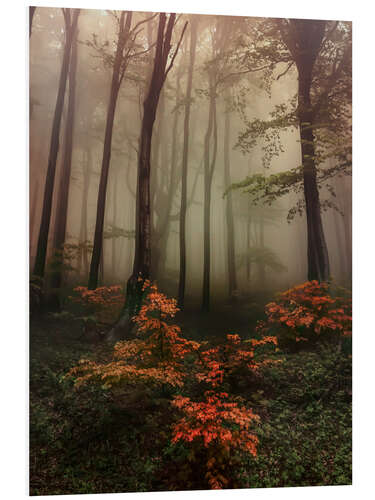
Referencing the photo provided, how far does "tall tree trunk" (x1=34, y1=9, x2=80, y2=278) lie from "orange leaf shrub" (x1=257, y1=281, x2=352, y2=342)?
2552 millimetres

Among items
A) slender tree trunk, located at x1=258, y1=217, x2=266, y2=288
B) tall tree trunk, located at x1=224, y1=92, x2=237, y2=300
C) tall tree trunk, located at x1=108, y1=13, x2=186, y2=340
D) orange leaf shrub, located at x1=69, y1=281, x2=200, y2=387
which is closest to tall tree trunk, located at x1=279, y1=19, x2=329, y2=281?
A: slender tree trunk, located at x1=258, y1=217, x2=266, y2=288

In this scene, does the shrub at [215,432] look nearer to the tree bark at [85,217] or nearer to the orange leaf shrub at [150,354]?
the orange leaf shrub at [150,354]

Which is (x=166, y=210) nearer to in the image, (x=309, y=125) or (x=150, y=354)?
(x=150, y=354)

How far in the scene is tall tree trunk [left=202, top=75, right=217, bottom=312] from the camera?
433 centimetres

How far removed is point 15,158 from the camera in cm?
411

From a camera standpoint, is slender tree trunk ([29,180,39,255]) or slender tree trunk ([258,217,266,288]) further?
slender tree trunk ([258,217,266,288])

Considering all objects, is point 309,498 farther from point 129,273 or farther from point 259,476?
point 129,273

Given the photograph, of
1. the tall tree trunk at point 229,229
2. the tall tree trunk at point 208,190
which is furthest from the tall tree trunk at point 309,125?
the tall tree trunk at point 208,190

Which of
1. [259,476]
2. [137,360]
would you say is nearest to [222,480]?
[259,476]

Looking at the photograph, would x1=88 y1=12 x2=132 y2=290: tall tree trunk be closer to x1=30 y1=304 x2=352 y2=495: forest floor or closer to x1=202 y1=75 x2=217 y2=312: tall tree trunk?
x1=30 y1=304 x2=352 y2=495: forest floor

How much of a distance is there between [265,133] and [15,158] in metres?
2.83

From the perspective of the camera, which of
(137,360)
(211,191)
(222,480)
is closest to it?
(222,480)

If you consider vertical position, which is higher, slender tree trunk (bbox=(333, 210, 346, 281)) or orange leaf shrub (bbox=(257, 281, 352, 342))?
slender tree trunk (bbox=(333, 210, 346, 281))

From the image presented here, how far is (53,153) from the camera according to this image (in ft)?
13.7
